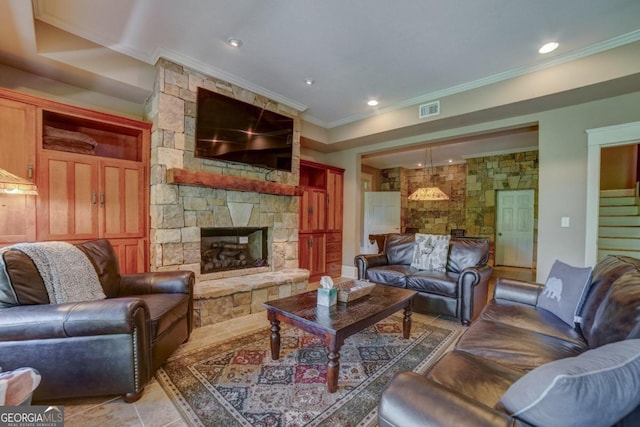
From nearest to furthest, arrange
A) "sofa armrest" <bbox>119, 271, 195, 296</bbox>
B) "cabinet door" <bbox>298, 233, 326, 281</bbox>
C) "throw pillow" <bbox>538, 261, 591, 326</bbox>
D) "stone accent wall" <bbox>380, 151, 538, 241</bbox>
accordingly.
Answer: "throw pillow" <bbox>538, 261, 591, 326</bbox>
"sofa armrest" <bbox>119, 271, 195, 296</bbox>
"cabinet door" <bbox>298, 233, 326, 281</bbox>
"stone accent wall" <bbox>380, 151, 538, 241</bbox>

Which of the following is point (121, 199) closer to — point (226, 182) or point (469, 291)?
point (226, 182)

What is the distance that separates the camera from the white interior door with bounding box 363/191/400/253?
285 inches

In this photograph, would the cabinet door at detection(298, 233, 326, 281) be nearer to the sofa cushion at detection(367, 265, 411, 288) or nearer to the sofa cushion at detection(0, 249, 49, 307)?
the sofa cushion at detection(367, 265, 411, 288)

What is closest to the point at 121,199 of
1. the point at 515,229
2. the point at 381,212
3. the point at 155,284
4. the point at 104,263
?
the point at 104,263

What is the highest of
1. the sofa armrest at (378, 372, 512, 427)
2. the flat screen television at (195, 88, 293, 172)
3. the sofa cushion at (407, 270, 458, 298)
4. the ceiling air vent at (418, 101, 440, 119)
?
the ceiling air vent at (418, 101, 440, 119)

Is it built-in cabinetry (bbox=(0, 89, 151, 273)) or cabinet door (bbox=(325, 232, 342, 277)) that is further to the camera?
cabinet door (bbox=(325, 232, 342, 277))

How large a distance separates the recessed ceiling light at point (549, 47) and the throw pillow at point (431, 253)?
2162mm

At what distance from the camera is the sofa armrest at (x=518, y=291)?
7.50 feet

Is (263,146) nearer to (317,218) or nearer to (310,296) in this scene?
(317,218)

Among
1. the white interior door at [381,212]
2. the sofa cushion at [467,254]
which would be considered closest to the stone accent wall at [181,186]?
the sofa cushion at [467,254]

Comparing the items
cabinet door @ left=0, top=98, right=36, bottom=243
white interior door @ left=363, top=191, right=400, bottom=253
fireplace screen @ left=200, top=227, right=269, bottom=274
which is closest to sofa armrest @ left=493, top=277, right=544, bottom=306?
fireplace screen @ left=200, top=227, right=269, bottom=274

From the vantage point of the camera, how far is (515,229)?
21.6ft

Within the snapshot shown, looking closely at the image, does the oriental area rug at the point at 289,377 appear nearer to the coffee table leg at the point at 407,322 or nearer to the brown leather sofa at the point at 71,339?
the coffee table leg at the point at 407,322

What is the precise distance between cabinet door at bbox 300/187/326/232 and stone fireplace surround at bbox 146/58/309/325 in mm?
1053
